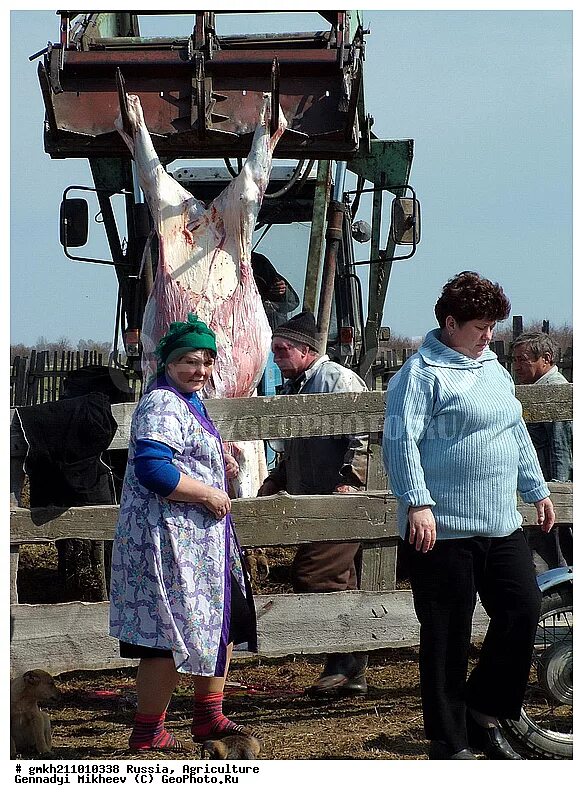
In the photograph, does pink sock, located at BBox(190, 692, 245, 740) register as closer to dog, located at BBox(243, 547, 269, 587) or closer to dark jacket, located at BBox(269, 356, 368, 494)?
dark jacket, located at BBox(269, 356, 368, 494)

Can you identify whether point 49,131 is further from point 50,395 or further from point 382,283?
point 50,395

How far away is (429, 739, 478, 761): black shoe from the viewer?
3.53m

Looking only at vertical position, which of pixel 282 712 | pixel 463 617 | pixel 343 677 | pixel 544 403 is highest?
pixel 544 403

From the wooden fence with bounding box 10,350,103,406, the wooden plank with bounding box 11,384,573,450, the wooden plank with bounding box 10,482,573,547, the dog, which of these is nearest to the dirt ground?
the wooden plank with bounding box 10,482,573,547

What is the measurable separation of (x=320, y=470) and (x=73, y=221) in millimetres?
2455

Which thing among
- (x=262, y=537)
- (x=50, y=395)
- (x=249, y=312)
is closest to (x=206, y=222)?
(x=249, y=312)

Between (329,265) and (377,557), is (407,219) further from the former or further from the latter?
(377,557)

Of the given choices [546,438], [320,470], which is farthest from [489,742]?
[546,438]

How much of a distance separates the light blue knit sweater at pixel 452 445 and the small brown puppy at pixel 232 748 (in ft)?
3.11

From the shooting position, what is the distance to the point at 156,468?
3484 mm

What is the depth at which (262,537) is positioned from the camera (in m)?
4.43

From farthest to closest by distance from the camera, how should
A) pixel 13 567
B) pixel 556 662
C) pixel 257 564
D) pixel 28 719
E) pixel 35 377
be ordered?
→ pixel 35 377
pixel 257 564
pixel 13 567
pixel 556 662
pixel 28 719

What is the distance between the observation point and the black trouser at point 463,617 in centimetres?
357

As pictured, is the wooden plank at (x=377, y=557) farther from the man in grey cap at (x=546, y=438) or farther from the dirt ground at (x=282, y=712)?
the man in grey cap at (x=546, y=438)
